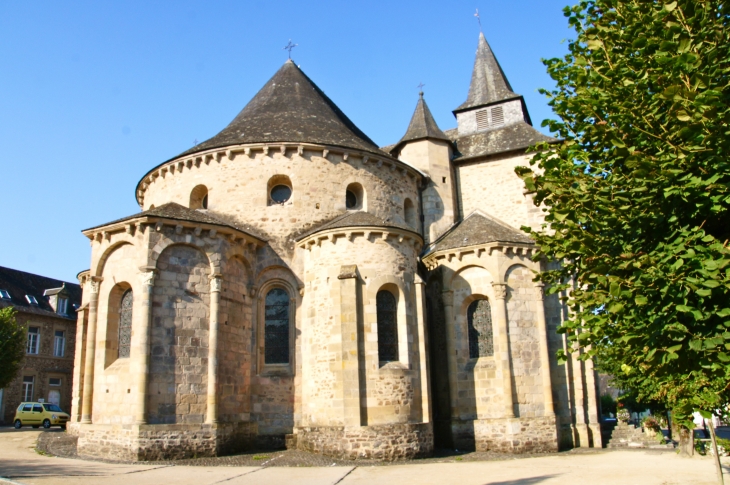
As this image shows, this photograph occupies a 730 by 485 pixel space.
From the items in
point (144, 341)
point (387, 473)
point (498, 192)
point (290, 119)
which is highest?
point (290, 119)

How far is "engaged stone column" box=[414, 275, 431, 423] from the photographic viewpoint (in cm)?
1708

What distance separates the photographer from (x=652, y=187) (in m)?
7.89

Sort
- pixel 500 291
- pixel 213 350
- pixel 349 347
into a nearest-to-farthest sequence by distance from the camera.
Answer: pixel 213 350, pixel 349 347, pixel 500 291

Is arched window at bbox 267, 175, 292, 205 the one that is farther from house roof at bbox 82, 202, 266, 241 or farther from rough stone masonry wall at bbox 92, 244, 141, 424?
rough stone masonry wall at bbox 92, 244, 141, 424

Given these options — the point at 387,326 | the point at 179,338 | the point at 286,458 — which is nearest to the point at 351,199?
the point at 387,326

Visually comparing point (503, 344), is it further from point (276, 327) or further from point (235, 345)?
point (235, 345)

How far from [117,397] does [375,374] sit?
684cm

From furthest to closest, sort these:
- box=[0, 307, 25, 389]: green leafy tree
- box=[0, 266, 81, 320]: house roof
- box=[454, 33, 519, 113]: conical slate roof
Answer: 1. box=[0, 266, 81, 320]: house roof
2. box=[454, 33, 519, 113]: conical slate roof
3. box=[0, 307, 25, 389]: green leafy tree

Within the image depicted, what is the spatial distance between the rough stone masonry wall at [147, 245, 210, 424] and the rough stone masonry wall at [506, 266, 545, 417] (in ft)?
31.1

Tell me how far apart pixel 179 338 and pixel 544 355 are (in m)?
11.2

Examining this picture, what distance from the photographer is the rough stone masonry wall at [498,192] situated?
22.7 metres

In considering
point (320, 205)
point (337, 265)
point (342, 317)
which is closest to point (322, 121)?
point (320, 205)

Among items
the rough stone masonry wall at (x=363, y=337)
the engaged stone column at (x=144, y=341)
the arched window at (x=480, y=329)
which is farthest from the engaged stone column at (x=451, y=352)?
the engaged stone column at (x=144, y=341)

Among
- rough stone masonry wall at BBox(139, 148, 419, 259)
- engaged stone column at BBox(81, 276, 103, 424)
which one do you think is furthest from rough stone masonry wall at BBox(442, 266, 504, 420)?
engaged stone column at BBox(81, 276, 103, 424)
